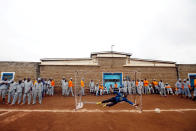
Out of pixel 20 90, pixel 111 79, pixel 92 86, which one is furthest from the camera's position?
pixel 111 79

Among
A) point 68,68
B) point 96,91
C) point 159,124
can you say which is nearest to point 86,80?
point 96,91

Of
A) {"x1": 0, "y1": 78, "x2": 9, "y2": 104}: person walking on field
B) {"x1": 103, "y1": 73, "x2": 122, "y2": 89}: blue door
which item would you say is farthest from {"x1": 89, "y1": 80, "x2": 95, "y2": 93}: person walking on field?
{"x1": 0, "y1": 78, "x2": 9, "y2": 104}: person walking on field

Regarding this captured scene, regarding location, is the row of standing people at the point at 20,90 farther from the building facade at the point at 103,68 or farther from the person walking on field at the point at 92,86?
the person walking on field at the point at 92,86

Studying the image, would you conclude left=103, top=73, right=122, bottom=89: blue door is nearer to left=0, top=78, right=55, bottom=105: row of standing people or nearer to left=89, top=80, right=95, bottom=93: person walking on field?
left=89, top=80, right=95, bottom=93: person walking on field

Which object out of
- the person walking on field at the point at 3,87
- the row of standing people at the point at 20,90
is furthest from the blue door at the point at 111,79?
the person walking on field at the point at 3,87

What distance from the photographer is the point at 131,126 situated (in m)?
5.30

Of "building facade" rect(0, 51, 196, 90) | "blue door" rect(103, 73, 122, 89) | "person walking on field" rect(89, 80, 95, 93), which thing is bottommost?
"person walking on field" rect(89, 80, 95, 93)

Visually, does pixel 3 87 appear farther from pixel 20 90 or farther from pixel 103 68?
pixel 103 68

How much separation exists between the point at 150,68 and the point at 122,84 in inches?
208

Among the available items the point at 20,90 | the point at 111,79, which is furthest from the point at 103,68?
the point at 20,90

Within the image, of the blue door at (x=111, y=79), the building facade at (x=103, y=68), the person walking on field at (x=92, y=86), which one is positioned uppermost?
the building facade at (x=103, y=68)

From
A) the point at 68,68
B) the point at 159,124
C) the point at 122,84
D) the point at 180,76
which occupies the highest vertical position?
the point at 68,68

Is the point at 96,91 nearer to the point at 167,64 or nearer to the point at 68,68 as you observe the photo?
the point at 68,68

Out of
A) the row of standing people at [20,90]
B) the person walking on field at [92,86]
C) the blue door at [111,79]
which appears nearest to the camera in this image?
the row of standing people at [20,90]
